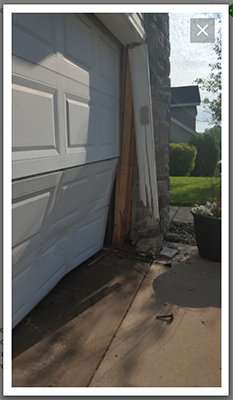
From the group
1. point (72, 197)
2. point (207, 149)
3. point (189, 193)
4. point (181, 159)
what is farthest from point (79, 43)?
point (207, 149)

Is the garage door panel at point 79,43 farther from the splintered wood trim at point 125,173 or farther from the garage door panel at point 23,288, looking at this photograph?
the garage door panel at point 23,288

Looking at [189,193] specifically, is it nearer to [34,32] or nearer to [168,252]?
[168,252]

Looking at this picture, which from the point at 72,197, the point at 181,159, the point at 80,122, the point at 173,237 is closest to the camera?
the point at 80,122

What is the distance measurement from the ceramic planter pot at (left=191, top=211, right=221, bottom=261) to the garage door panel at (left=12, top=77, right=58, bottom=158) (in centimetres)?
238

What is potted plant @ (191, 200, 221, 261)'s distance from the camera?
387 centimetres

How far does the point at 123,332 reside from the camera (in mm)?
2553

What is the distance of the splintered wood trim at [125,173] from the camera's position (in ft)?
13.2

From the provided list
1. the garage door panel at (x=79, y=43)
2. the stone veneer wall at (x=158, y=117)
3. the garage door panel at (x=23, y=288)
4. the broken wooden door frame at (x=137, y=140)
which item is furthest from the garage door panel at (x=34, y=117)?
the stone veneer wall at (x=158, y=117)

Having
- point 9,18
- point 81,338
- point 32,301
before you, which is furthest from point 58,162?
point 81,338

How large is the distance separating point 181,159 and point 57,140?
1175 cm

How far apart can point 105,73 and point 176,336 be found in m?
2.92

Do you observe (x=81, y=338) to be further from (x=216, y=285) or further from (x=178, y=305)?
(x=216, y=285)

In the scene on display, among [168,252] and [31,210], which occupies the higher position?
[31,210]

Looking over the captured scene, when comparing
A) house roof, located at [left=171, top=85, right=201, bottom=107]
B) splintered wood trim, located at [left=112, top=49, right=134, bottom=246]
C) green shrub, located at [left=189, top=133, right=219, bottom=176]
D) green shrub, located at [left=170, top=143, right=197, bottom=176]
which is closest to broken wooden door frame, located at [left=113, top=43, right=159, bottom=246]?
splintered wood trim, located at [left=112, top=49, right=134, bottom=246]
